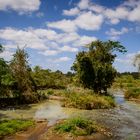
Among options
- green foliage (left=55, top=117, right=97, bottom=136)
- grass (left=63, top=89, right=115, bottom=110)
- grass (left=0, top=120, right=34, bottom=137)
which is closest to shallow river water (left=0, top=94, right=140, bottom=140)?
grass (left=63, top=89, right=115, bottom=110)

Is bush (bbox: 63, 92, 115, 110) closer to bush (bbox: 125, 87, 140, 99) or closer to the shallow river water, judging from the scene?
the shallow river water

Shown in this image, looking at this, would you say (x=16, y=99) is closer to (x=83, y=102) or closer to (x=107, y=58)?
(x=83, y=102)

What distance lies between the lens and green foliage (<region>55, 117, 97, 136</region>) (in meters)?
25.0

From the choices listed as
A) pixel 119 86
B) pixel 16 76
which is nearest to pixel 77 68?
pixel 16 76

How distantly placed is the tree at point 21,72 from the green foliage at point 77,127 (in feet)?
72.2

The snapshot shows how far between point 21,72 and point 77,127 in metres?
24.8

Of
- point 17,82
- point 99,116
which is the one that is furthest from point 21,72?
point 99,116

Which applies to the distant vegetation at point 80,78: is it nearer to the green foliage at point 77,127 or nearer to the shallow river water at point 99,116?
the shallow river water at point 99,116

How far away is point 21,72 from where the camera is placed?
1919 inches

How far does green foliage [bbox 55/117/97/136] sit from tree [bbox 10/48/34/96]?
22004 mm

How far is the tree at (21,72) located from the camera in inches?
1874

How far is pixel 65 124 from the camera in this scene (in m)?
26.0

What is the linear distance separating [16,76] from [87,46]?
16777 millimetres

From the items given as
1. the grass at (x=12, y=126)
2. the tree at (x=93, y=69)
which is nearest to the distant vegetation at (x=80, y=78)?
the tree at (x=93, y=69)
